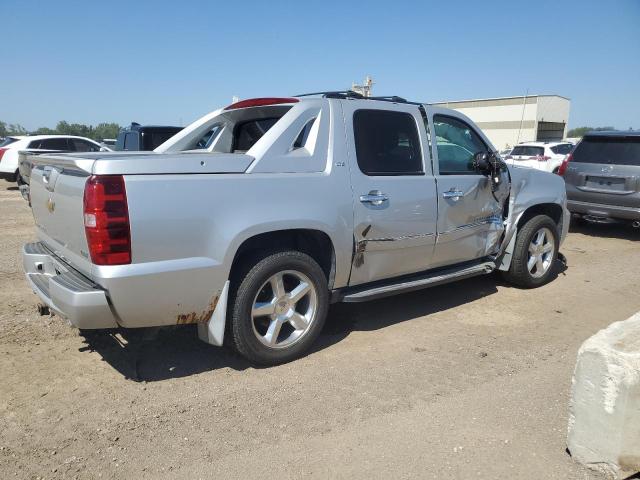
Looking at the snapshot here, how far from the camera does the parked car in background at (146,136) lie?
11.1 metres

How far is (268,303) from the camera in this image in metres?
3.72

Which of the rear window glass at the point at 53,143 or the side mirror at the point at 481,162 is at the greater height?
the side mirror at the point at 481,162

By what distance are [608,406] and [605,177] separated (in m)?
7.20

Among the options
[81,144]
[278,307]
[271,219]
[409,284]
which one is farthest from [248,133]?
[81,144]

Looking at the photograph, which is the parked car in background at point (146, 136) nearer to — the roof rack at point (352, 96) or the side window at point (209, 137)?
the side window at point (209, 137)

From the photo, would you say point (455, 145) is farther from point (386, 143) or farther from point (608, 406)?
point (608, 406)

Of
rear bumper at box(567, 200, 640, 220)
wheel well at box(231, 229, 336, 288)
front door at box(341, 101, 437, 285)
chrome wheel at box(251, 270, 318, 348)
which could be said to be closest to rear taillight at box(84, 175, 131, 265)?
wheel well at box(231, 229, 336, 288)

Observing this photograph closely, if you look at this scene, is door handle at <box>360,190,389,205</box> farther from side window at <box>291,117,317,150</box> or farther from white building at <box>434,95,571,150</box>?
white building at <box>434,95,571,150</box>

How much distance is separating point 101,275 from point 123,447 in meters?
0.96

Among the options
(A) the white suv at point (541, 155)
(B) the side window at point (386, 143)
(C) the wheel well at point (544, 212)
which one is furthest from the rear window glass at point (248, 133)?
(A) the white suv at point (541, 155)

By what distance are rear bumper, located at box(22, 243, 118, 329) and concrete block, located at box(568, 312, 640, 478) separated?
263 centimetres

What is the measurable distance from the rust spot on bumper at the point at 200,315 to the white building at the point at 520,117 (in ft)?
147

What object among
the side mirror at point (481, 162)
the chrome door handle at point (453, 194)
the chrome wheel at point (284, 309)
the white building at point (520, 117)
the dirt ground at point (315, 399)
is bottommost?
the dirt ground at point (315, 399)

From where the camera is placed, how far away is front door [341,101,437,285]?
4.03 metres
